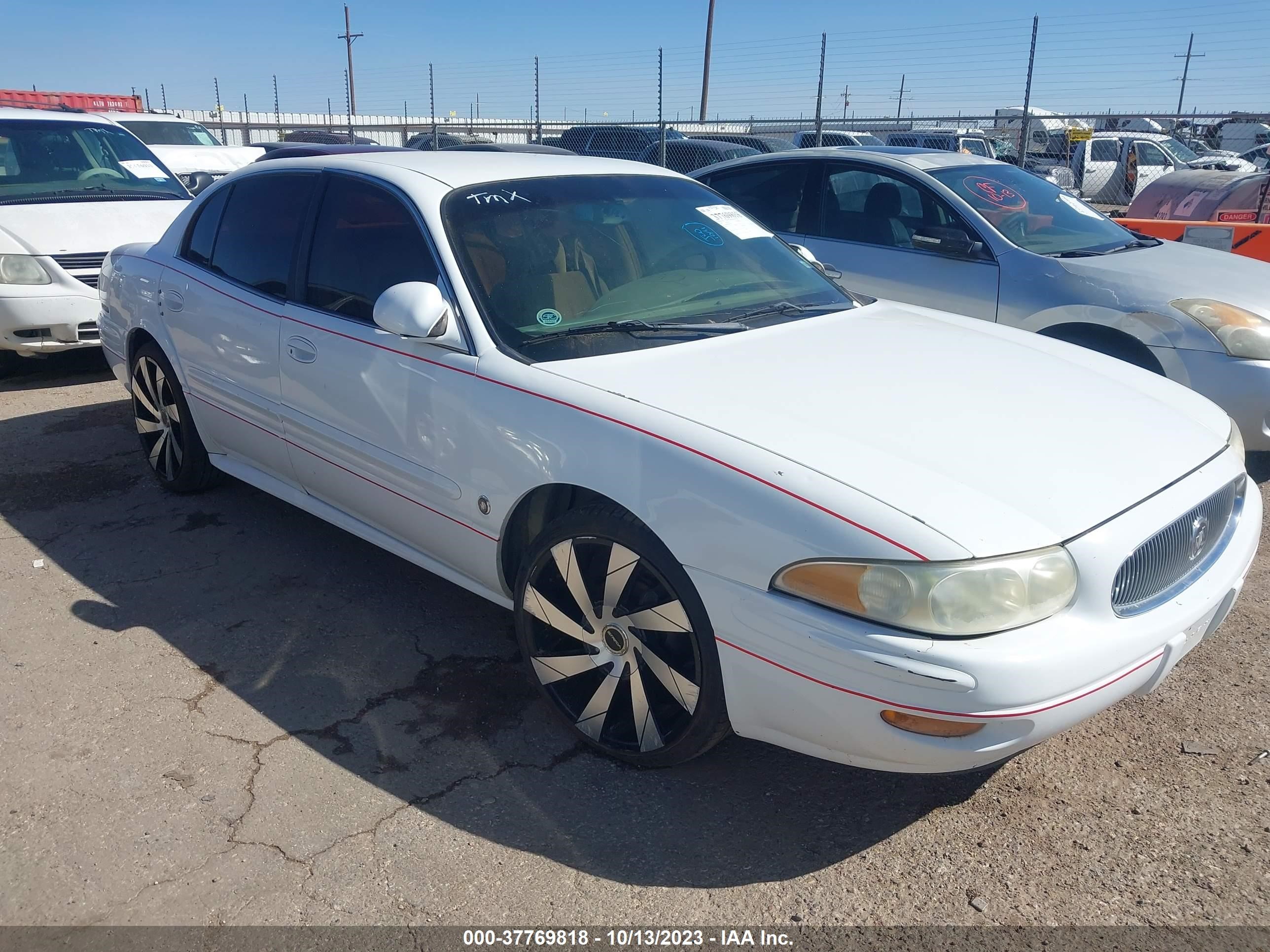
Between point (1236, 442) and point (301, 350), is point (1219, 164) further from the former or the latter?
point (301, 350)

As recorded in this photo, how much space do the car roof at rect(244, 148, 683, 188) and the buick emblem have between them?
91.6 inches

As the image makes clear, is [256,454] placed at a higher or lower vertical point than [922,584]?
lower

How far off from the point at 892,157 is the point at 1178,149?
66.7 ft

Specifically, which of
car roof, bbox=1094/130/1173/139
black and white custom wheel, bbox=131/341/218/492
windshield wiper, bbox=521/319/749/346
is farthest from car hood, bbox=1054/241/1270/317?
car roof, bbox=1094/130/1173/139

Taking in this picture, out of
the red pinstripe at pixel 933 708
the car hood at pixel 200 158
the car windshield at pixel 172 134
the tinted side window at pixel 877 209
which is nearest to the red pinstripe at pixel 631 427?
the red pinstripe at pixel 933 708

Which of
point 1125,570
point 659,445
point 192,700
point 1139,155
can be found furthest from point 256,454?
point 1139,155

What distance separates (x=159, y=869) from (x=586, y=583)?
125 cm

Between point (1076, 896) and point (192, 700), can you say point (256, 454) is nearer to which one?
point (192, 700)

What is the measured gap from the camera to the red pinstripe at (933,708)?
7.25 ft

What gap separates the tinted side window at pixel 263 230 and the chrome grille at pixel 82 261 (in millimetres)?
3176

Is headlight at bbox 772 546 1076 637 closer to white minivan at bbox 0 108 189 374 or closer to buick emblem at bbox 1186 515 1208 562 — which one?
buick emblem at bbox 1186 515 1208 562

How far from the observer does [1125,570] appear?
2.40m

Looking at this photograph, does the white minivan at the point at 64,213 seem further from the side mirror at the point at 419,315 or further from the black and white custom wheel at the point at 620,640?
the black and white custom wheel at the point at 620,640

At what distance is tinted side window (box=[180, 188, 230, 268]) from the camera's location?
172 inches
